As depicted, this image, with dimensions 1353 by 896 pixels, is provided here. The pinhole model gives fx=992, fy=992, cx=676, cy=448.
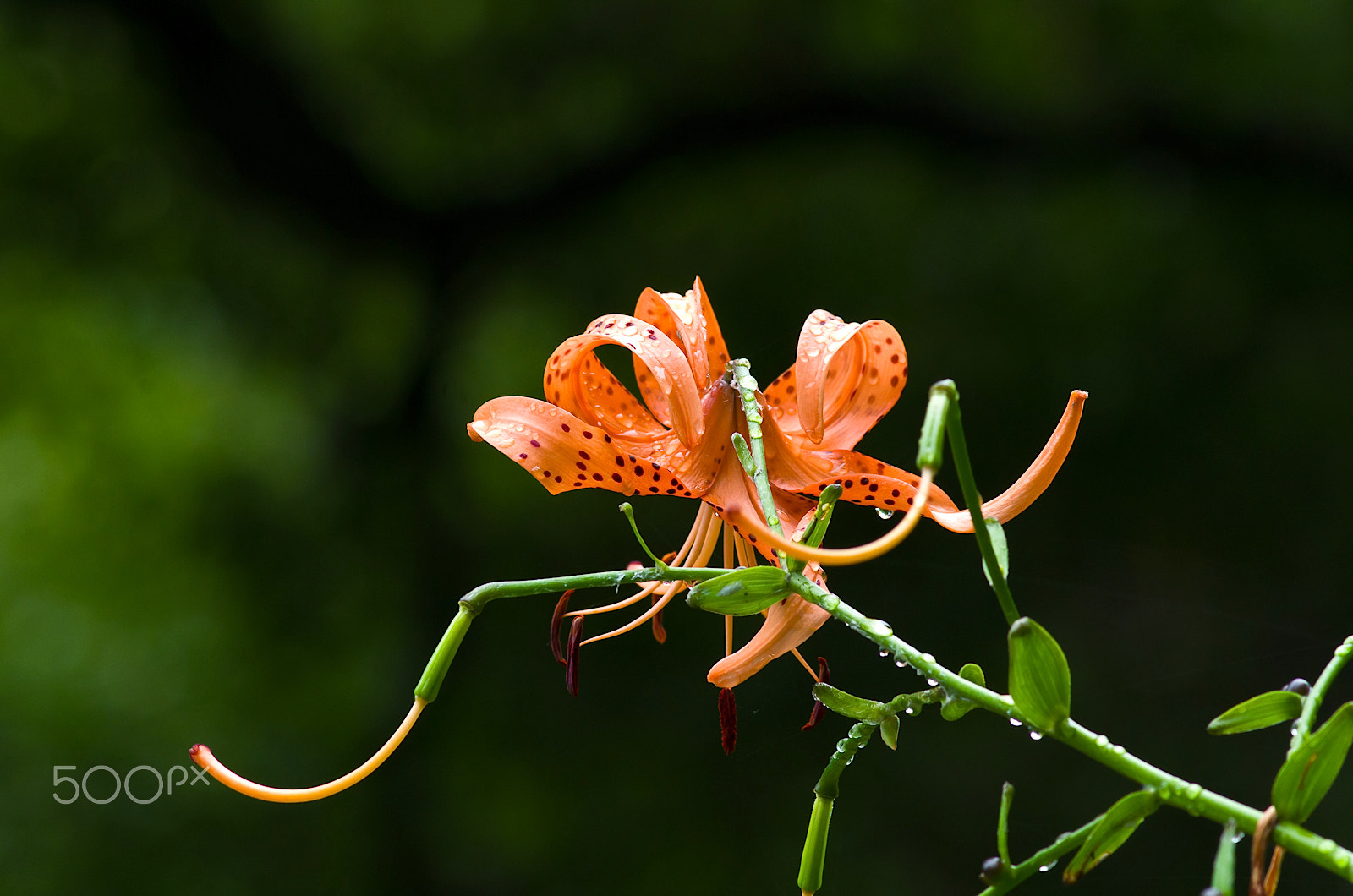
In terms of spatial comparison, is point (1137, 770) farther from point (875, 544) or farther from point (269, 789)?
point (269, 789)

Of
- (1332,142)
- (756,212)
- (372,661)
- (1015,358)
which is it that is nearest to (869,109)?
(756,212)

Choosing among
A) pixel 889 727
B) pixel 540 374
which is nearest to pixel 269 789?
pixel 889 727

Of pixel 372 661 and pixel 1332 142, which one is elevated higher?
pixel 1332 142

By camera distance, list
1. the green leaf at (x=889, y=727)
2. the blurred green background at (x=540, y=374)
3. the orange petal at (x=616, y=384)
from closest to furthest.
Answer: the green leaf at (x=889, y=727), the orange petal at (x=616, y=384), the blurred green background at (x=540, y=374)

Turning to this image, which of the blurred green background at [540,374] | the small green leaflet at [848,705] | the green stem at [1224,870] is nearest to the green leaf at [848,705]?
the small green leaflet at [848,705]

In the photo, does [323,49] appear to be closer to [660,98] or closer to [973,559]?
[660,98]

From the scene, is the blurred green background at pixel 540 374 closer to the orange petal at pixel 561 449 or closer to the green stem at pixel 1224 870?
the orange petal at pixel 561 449

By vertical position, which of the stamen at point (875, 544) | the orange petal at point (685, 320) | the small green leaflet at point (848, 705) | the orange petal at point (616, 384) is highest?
the orange petal at point (685, 320)

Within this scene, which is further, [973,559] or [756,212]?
[756,212]
